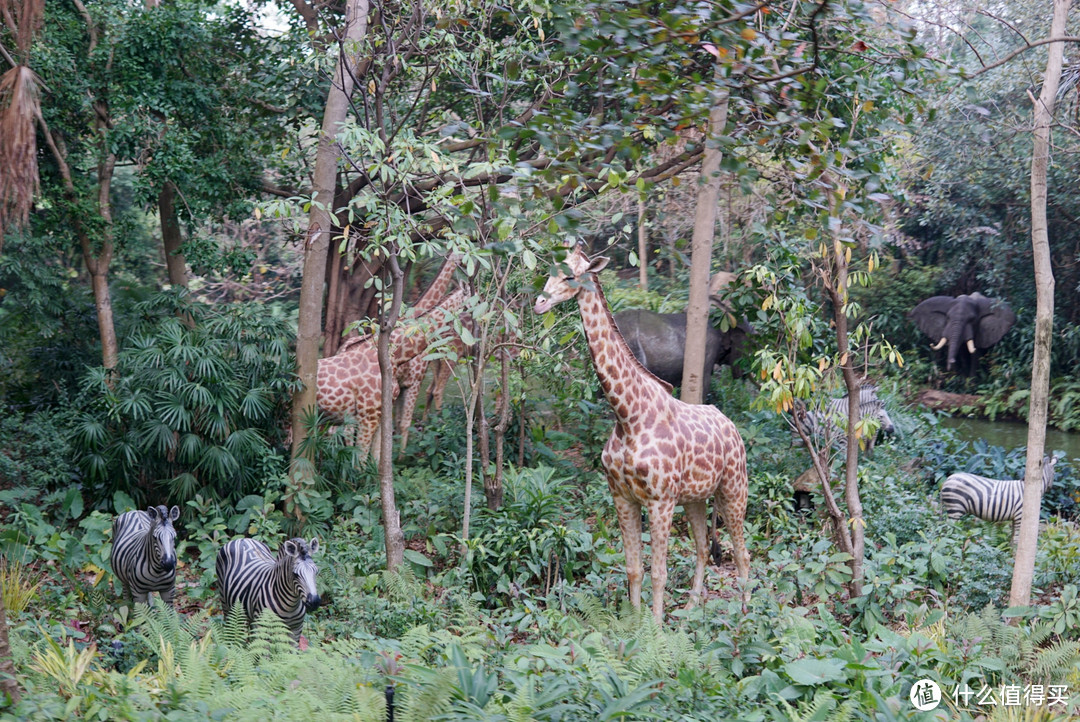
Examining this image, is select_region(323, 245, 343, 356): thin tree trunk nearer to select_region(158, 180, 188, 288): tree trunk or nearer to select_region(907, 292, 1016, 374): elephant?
select_region(158, 180, 188, 288): tree trunk

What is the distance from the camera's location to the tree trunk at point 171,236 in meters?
9.70

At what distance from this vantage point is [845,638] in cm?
536

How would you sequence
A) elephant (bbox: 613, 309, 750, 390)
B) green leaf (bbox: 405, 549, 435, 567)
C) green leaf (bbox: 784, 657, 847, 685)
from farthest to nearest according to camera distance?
elephant (bbox: 613, 309, 750, 390)
green leaf (bbox: 405, 549, 435, 567)
green leaf (bbox: 784, 657, 847, 685)

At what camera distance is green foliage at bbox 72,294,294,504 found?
7.86 meters

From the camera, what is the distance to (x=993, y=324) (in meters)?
14.3

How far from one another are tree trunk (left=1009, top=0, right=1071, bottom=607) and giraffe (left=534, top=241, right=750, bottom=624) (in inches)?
80.3

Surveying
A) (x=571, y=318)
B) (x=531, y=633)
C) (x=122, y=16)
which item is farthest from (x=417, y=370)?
(x=122, y=16)

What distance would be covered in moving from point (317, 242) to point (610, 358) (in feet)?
11.3

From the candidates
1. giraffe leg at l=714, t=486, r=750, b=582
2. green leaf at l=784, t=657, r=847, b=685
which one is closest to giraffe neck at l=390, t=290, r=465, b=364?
giraffe leg at l=714, t=486, r=750, b=582

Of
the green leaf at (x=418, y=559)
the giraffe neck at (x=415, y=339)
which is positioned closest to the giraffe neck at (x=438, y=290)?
the giraffe neck at (x=415, y=339)

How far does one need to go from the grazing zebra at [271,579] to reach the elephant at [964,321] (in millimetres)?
11700

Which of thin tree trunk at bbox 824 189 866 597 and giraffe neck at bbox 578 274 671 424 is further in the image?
thin tree trunk at bbox 824 189 866 597

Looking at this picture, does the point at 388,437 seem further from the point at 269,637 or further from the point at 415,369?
the point at 415,369

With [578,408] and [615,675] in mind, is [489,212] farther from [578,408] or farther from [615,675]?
[615,675]
